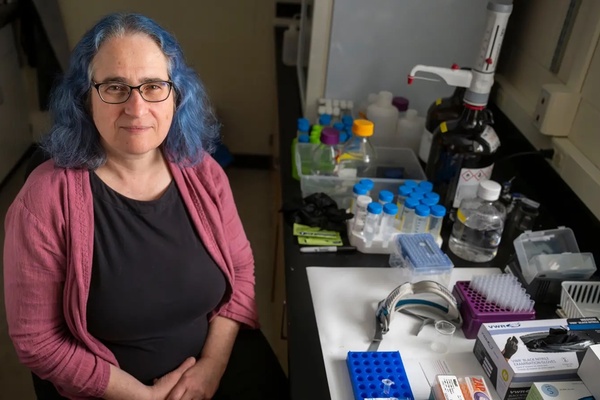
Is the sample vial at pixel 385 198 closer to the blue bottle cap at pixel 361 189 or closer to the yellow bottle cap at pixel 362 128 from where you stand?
the blue bottle cap at pixel 361 189

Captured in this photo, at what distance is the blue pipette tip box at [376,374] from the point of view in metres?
0.85

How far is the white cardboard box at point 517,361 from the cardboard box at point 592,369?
2 centimetres

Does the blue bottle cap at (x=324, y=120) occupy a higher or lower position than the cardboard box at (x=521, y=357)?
higher

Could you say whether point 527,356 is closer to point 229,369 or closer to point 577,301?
point 577,301

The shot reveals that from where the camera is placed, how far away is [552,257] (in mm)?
1113

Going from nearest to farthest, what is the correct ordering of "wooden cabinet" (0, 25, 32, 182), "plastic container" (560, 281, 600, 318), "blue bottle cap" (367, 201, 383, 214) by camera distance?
"plastic container" (560, 281, 600, 318), "blue bottle cap" (367, 201, 383, 214), "wooden cabinet" (0, 25, 32, 182)

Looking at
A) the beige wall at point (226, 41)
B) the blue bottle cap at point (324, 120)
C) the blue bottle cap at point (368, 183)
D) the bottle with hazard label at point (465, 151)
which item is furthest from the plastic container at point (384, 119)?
the beige wall at point (226, 41)

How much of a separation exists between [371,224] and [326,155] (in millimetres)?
351

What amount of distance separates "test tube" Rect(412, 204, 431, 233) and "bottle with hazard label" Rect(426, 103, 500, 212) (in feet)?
0.45

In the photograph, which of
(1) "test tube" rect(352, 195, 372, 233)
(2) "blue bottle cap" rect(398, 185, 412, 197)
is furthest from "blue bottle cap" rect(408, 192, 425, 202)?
(1) "test tube" rect(352, 195, 372, 233)

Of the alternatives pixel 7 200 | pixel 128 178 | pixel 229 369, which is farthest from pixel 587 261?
pixel 7 200

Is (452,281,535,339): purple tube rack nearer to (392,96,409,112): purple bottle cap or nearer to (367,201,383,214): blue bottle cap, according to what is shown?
(367,201,383,214): blue bottle cap

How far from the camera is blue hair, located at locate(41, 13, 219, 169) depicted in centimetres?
100

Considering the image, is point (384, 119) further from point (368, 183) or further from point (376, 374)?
point (376, 374)
